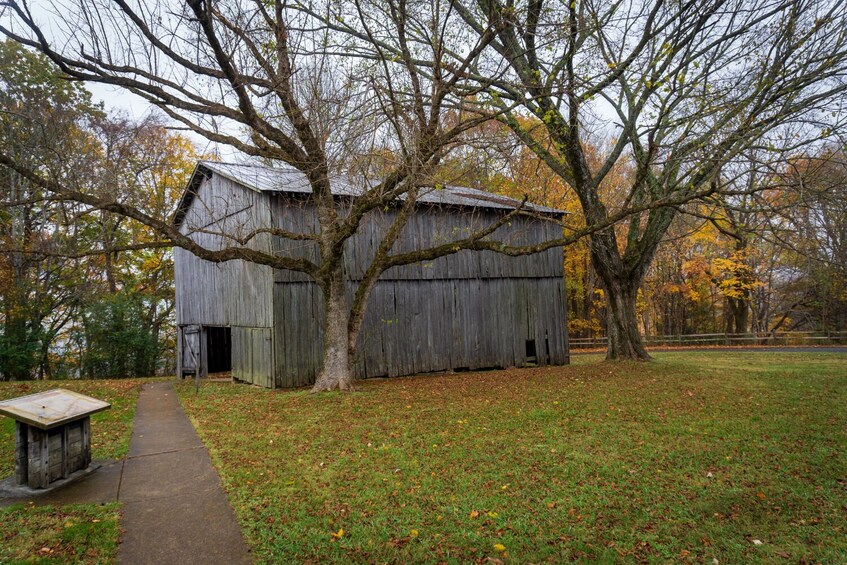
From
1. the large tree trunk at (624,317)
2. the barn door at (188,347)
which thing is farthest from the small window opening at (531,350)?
the barn door at (188,347)

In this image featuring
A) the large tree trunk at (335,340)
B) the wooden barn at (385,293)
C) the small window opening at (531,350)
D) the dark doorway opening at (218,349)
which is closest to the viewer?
the large tree trunk at (335,340)

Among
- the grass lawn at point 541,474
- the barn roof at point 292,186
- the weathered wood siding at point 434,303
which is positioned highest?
the barn roof at point 292,186

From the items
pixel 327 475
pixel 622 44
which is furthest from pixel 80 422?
pixel 622 44

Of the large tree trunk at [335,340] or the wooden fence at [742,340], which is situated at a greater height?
the large tree trunk at [335,340]

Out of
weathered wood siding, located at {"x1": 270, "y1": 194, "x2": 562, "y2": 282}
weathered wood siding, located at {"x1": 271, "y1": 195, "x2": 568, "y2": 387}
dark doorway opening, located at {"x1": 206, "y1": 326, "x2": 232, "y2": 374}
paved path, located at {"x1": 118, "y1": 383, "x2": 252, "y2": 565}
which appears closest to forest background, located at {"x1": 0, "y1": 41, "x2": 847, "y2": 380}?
weathered wood siding, located at {"x1": 270, "y1": 194, "x2": 562, "y2": 282}

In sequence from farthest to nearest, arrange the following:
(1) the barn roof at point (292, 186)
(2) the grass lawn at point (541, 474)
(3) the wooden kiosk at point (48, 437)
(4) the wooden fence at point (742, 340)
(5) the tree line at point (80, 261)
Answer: (4) the wooden fence at point (742, 340) → (5) the tree line at point (80, 261) → (1) the barn roof at point (292, 186) → (3) the wooden kiosk at point (48, 437) → (2) the grass lawn at point (541, 474)

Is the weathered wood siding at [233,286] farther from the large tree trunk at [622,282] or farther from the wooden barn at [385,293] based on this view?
the large tree trunk at [622,282]

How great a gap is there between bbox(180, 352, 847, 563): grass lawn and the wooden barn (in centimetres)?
330

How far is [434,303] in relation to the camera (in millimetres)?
16094

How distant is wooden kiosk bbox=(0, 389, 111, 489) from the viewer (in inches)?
223

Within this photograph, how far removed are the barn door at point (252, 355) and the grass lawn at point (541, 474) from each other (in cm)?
282

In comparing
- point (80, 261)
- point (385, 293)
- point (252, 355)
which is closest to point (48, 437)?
point (252, 355)

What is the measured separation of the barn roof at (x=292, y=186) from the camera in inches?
531

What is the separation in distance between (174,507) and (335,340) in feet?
20.8
